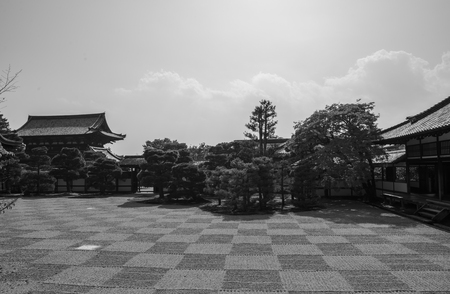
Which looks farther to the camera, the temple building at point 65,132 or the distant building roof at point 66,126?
the distant building roof at point 66,126

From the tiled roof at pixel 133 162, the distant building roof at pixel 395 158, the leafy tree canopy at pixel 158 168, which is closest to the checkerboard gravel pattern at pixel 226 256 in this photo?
the distant building roof at pixel 395 158

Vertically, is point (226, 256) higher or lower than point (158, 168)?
lower

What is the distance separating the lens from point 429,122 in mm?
15742

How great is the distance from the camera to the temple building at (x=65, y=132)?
4006 centimetres

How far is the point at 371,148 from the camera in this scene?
62.1ft

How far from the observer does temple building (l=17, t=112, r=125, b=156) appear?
4006cm

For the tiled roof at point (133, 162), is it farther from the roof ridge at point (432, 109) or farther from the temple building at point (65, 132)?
the roof ridge at point (432, 109)

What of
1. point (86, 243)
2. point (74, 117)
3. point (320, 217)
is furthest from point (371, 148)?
point (74, 117)

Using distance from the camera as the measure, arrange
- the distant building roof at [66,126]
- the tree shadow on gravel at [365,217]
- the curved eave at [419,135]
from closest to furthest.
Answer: the tree shadow on gravel at [365,217] < the curved eave at [419,135] < the distant building roof at [66,126]

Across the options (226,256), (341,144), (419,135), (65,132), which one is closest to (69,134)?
(65,132)

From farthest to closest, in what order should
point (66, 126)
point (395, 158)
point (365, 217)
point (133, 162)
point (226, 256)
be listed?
1. point (66, 126)
2. point (133, 162)
3. point (395, 158)
4. point (365, 217)
5. point (226, 256)

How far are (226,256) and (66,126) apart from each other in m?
40.8

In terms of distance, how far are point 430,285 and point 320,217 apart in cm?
904

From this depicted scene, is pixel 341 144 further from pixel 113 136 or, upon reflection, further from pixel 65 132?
pixel 65 132
